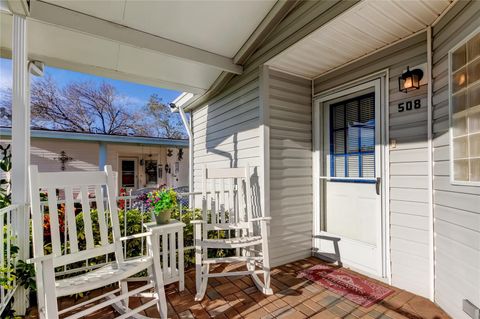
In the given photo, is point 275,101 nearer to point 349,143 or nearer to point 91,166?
point 349,143

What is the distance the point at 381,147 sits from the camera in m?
2.63

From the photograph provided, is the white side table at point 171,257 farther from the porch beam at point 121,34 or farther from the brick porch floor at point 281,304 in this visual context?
the porch beam at point 121,34

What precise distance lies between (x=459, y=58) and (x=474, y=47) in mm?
168

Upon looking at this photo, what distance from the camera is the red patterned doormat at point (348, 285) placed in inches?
90.4

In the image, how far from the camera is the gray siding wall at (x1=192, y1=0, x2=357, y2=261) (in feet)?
7.77

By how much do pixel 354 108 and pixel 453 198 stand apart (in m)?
1.46

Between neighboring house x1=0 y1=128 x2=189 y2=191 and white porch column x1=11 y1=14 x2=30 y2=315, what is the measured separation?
5558mm

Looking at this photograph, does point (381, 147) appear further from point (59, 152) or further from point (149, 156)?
point (59, 152)

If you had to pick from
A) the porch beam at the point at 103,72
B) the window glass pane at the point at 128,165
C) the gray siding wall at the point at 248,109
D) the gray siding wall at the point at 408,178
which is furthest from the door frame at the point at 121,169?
the gray siding wall at the point at 408,178

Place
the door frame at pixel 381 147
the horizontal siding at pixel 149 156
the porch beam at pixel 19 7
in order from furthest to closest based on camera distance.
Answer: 1. the horizontal siding at pixel 149 156
2. the door frame at pixel 381 147
3. the porch beam at pixel 19 7

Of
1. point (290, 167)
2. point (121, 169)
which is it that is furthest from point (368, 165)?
point (121, 169)

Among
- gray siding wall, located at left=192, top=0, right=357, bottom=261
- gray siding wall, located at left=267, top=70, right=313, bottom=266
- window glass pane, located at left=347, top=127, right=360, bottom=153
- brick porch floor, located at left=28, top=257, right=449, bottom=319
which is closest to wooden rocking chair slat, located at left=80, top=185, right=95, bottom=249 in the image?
brick porch floor, located at left=28, top=257, right=449, bottom=319

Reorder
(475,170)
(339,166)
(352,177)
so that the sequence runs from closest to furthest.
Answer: (475,170)
(352,177)
(339,166)

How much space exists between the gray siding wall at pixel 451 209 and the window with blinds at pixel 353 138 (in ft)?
2.26
